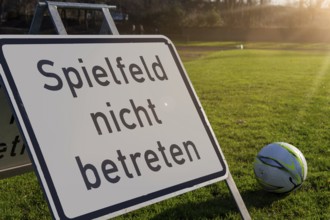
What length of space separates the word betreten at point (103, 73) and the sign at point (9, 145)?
0.90 metres

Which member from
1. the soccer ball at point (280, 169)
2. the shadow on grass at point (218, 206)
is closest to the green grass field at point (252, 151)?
the shadow on grass at point (218, 206)

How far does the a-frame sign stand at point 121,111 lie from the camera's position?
1952 mm

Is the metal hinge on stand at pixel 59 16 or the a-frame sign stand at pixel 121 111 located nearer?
the a-frame sign stand at pixel 121 111

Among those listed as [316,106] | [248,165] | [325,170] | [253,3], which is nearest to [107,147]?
[248,165]

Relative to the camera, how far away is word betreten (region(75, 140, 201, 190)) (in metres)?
2.03

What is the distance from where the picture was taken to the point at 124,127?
2268 mm

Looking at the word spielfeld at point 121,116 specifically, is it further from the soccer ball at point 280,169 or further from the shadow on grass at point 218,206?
the soccer ball at point 280,169

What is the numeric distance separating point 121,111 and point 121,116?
0.09ft

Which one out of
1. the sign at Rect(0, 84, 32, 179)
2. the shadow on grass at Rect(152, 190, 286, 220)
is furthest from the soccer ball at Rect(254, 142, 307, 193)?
the sign at Rect(0, 84, 32, 179)

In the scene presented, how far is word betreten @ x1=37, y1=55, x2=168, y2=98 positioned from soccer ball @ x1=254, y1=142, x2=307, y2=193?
1.62 meters

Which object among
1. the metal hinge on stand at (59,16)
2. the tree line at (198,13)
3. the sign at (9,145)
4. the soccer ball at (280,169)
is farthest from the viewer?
the tree line at (198,13)

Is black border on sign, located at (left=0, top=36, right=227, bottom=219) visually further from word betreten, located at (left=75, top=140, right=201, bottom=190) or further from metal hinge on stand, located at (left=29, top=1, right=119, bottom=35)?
metal hinge on stand, located at (left=29, top=1, right=119, bottom=35)

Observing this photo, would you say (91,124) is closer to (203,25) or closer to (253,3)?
(203,25)

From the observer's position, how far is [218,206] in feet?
11.7
